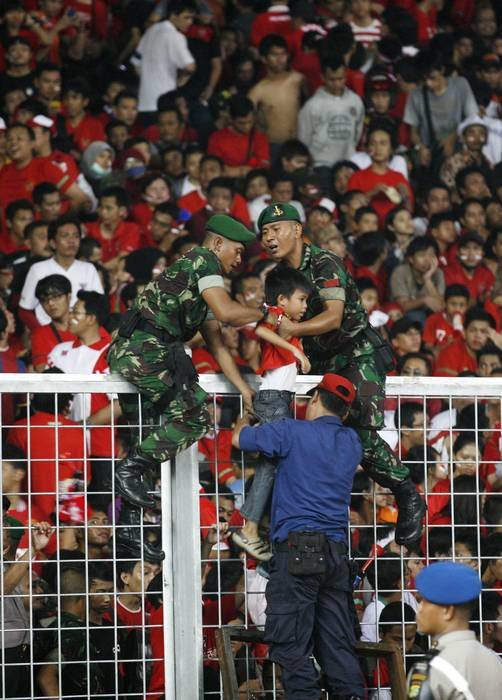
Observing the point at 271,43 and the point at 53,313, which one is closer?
the point at 53,313

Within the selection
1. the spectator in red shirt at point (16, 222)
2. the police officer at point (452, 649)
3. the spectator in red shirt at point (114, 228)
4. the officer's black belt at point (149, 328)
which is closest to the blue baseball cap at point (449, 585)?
the police officer at point (452, 649)

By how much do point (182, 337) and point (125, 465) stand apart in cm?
75

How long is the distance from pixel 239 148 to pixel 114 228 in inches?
79.6

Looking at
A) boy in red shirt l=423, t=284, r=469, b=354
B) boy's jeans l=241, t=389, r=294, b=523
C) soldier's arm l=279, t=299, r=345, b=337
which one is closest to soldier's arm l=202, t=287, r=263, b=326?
soldier's arm l=279, t=299, r=345, b=337

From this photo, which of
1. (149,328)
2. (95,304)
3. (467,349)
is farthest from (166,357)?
(467,349)

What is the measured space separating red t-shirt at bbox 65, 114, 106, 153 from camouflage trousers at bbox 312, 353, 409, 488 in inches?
268

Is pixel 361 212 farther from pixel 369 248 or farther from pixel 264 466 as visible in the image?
pixel 264 466

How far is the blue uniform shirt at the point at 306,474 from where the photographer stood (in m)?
6.98

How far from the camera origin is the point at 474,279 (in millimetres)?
13516

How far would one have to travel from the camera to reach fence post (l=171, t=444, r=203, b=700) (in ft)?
23.8

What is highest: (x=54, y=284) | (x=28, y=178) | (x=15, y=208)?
(x=28, y=178)

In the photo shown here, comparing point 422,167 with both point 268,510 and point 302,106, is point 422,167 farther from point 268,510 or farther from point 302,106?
point 268,510

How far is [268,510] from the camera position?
728cm

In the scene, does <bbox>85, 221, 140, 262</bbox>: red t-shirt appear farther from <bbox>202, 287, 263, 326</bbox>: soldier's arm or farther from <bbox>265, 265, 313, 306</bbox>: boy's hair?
<bbox>202, 287, 263, 326</bbox>: soldier's arm
